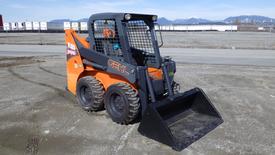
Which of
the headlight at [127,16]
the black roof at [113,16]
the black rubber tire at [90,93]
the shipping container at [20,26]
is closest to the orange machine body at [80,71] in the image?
the black rubber tire at [90,93]

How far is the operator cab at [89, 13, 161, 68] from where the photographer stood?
5207 millimetres

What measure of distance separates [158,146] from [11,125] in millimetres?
2988

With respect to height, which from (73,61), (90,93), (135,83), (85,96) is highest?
(73,61)

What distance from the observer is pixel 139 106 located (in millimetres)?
5031

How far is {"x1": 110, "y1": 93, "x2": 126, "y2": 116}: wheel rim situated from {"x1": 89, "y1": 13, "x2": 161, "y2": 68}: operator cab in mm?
733

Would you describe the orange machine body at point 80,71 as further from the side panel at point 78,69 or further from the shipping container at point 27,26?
the shipping container at point 27,26

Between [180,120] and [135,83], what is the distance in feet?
3.85

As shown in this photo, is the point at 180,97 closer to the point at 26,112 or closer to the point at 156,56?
the point at 156,56

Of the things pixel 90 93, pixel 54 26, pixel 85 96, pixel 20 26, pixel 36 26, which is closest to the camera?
pixel 90 93

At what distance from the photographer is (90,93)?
19.5ft

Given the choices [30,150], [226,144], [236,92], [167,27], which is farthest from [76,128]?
[167,27]

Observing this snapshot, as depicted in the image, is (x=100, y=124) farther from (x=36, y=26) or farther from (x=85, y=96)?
(x=36, y=26)

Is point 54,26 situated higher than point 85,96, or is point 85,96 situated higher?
point 54,26

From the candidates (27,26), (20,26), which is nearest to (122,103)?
(27,26)
